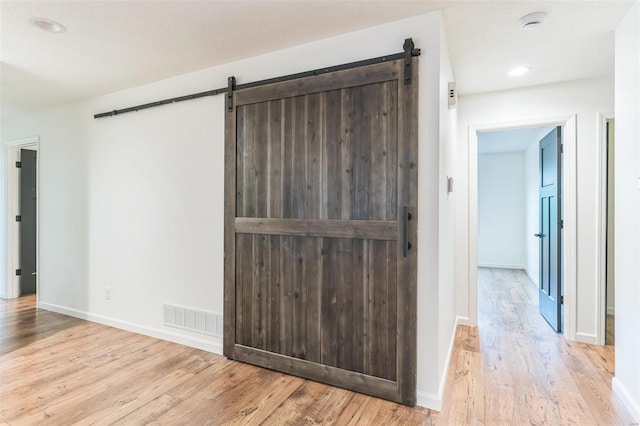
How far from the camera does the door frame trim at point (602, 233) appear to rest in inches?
121

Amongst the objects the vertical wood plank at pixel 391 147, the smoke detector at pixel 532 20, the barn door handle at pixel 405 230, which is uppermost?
the smoke detector at pixel 532 20

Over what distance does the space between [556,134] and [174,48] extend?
3.73 m

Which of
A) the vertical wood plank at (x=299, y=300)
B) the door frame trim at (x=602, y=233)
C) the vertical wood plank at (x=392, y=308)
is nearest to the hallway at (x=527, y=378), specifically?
the door frame trim at (x=602, y=233)

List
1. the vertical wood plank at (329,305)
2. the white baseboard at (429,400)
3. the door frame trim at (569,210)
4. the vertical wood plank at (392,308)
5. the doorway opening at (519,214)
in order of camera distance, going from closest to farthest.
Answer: the white baseboard at (429,400), the vertical wood plank at (392,308), the vertical wood plank at (329,305), the door frame trim at (569,210), the doorway opening at (519,214)

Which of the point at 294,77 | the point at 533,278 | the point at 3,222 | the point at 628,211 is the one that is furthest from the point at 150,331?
the point at 533,278

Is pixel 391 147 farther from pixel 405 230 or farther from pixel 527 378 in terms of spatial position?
pixel 527 378

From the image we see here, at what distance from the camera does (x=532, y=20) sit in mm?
2164

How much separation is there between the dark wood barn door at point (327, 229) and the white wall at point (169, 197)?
120mm

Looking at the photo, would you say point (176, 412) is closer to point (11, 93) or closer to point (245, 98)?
point (245, 98)

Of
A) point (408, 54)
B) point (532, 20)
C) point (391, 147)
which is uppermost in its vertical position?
point (532, 20)

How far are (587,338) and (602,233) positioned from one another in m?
0.98

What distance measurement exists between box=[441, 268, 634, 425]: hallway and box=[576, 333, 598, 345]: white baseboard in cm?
8

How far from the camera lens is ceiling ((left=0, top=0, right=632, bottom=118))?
206 centimetres

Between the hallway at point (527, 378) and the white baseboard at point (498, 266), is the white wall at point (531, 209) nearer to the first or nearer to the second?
the white baseboard at point (498, 266)
